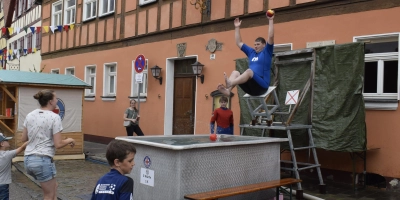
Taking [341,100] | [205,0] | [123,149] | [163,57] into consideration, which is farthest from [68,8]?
[123,149]

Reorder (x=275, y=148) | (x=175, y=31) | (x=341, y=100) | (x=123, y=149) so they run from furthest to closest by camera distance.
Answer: (x=175, y=31), (x=341, y=100), (x=275, y=148), (x=123, y=149)

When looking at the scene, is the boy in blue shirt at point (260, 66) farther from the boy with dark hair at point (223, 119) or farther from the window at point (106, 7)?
the window at point (106, 7)

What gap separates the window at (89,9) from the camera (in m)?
17.2

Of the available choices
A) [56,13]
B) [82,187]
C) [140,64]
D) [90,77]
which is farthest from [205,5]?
[56,13]

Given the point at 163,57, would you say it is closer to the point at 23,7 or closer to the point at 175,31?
the point at 175,31

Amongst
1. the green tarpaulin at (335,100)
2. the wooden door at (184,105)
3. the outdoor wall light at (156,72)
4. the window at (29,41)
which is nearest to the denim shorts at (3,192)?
the green tarpaulin at (335,100)

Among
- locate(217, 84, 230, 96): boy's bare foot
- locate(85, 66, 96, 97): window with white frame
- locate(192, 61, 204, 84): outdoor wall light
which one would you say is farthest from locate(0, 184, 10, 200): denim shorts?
locate(85, 66, 96, 97): window with white frame

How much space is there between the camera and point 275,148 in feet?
19.1

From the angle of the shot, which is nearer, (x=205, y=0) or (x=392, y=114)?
(x=392, y=114)

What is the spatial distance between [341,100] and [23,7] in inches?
1018

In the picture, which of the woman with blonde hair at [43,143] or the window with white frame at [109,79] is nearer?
the woman with blonde hair at [43,143]

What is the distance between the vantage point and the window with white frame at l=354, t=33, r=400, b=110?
7.71m

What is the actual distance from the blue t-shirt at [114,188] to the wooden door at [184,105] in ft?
30.3

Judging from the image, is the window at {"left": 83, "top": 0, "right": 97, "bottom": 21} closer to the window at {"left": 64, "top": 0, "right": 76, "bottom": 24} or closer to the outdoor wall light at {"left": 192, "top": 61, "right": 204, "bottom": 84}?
the window at {"left": 64, "top": 0, "right": 76, "bottom": 24}
